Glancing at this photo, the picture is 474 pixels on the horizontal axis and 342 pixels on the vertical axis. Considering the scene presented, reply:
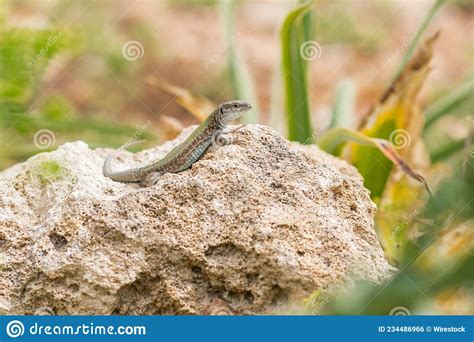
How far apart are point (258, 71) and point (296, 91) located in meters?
4.66

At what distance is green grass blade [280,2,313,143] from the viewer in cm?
405

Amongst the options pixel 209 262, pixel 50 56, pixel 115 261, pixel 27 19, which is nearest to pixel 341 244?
pixel 209 262

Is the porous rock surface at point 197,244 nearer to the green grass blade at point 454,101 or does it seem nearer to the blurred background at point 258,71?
the blurred background at point 258,71

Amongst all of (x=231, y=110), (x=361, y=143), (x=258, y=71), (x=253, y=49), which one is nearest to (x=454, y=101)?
(x=361, y=143)

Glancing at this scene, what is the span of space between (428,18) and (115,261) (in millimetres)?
2613

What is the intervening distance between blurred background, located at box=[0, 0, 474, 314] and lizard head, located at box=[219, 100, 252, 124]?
0.59 meters

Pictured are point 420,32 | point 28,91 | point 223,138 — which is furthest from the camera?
point 28,91

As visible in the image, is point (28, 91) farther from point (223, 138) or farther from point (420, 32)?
point (420, 32)

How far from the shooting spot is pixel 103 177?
9.70 ft

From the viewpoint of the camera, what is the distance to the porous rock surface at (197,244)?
2426 mm

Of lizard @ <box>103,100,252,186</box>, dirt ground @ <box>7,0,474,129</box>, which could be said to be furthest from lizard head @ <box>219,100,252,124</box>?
dirt ground @ <box>7,0,474,129</box>

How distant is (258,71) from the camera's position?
8.78m

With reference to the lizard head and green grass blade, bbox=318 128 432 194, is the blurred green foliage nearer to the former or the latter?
the lizard head

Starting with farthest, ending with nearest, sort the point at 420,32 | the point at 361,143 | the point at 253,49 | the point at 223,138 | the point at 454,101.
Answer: the point at 253,49, the point at 454,101, the point at 420,32, the point at 361,143, the point at 223,138
